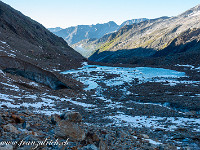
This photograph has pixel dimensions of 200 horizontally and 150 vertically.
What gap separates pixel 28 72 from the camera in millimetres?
25750

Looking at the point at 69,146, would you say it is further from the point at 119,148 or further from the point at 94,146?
the point at 119,148

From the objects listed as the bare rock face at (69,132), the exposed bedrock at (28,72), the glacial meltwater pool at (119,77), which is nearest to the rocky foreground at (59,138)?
the bare rock face at (69,132)

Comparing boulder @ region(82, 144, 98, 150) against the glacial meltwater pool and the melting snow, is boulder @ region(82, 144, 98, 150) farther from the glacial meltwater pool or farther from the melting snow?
the glacial meltwater pool

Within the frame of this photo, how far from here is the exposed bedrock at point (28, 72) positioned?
975 inches

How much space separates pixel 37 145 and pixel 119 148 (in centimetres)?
376

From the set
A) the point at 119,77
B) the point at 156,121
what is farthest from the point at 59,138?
the point at 119,77

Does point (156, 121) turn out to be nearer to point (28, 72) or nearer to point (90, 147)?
point (90, 147)

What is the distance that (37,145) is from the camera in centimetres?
587

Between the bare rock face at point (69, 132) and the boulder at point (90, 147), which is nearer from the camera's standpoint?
the boulder at point (90, 147)

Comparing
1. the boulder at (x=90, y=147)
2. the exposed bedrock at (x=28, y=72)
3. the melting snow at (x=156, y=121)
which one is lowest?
the melting snow at (x=156, y=121)

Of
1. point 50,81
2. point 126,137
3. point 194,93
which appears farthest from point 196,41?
point 126,137

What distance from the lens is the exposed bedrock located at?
24.8 m

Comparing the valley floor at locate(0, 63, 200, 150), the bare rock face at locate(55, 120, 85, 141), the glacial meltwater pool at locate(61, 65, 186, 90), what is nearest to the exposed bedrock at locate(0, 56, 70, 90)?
the valley floor at locate(0, 63, 200, 150)

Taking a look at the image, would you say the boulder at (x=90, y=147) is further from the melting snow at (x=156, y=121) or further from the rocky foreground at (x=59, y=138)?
the melting snow at (x=156, y=121)
